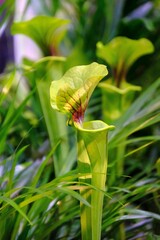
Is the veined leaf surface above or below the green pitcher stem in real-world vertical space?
above

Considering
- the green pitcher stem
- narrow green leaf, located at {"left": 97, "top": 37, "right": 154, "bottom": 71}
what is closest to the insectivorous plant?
the green pitcher stem

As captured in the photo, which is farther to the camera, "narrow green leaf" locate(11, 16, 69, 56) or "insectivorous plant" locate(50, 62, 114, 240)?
"narrow green leaf" locate(11, 16, 69, 56)

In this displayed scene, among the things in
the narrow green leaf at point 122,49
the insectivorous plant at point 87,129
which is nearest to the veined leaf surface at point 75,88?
the insectivorous plant at point 87,129

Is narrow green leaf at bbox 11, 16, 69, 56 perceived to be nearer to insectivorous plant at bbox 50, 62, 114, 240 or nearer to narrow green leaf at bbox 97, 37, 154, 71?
narrow green leaf at bbox 97, 37, 154, 71

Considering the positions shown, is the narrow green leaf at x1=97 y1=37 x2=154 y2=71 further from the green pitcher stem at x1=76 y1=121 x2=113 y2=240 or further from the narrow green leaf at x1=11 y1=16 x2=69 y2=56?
the green pitcher stem at x1=76 y1=121 x2=113 y2=240

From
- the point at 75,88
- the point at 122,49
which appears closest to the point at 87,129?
the point at 75,88

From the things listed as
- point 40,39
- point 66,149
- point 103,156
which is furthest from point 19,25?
point 103,156

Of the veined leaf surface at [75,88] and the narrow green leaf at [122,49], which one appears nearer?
the veined leaf surface at [75,88]

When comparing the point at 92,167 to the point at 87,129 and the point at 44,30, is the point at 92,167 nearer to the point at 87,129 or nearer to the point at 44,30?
the point at 87,129

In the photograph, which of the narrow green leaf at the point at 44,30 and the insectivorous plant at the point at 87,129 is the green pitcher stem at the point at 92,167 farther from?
the narrow green leaf at the point at 44,30

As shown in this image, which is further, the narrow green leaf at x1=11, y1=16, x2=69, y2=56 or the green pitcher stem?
the narrow green leaf at x1=11, y1=16, x2=69, y2=56
